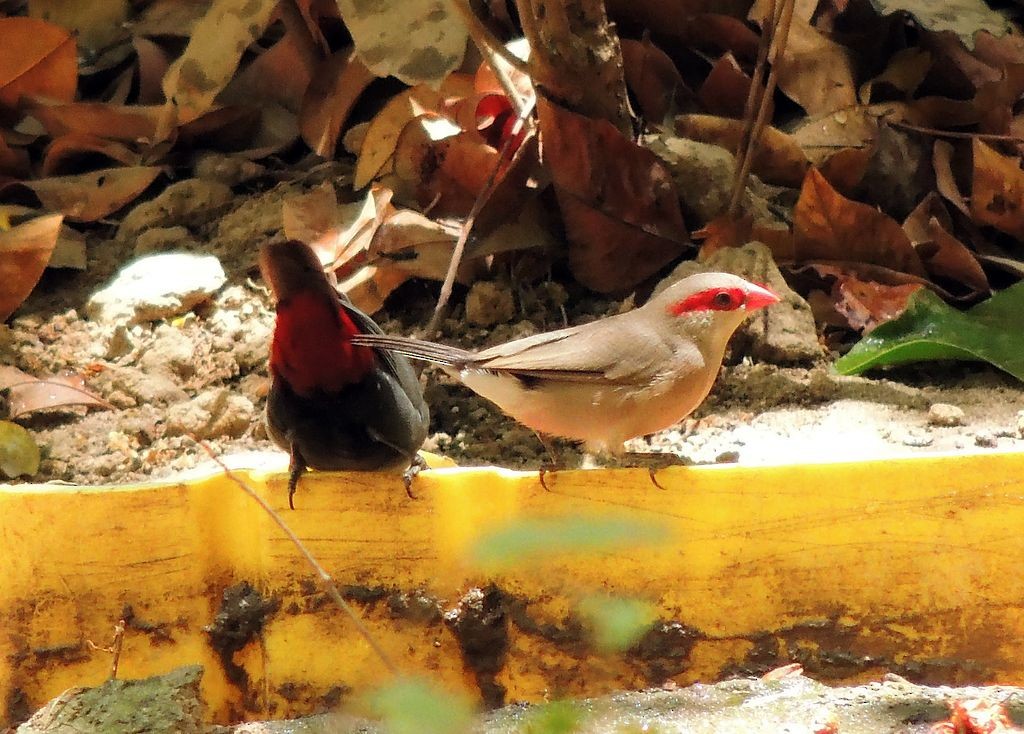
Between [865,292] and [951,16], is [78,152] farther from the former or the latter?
[951,16]

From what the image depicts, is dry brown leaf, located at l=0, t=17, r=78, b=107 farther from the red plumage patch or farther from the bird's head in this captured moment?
the bird's head

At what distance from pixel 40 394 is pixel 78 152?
0.93m

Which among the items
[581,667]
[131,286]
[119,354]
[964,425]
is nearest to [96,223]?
[131,286]

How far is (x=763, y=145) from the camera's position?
2.66 metres

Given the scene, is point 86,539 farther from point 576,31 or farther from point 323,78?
point 323,78

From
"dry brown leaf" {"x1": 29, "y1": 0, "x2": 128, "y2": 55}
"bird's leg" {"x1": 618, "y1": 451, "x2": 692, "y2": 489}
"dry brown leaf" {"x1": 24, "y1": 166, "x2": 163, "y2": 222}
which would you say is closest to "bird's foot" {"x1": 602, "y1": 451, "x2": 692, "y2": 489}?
"bird's leg" {"x1": 618, "y1": 451, "x2": 692, "y2": 489}

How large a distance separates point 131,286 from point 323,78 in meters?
0.81

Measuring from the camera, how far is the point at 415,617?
1.63 meters

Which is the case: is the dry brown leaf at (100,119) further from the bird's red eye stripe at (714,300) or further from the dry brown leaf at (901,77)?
the dry brown leaf at (901,77)

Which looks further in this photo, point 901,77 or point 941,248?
point 901,77

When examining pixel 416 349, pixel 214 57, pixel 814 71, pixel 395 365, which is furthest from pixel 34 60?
pixel 814 71

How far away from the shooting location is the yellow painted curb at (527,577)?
157 cm

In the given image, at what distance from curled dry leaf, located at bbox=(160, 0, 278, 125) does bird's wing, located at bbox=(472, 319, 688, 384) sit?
1507mm

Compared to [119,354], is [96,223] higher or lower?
higher
